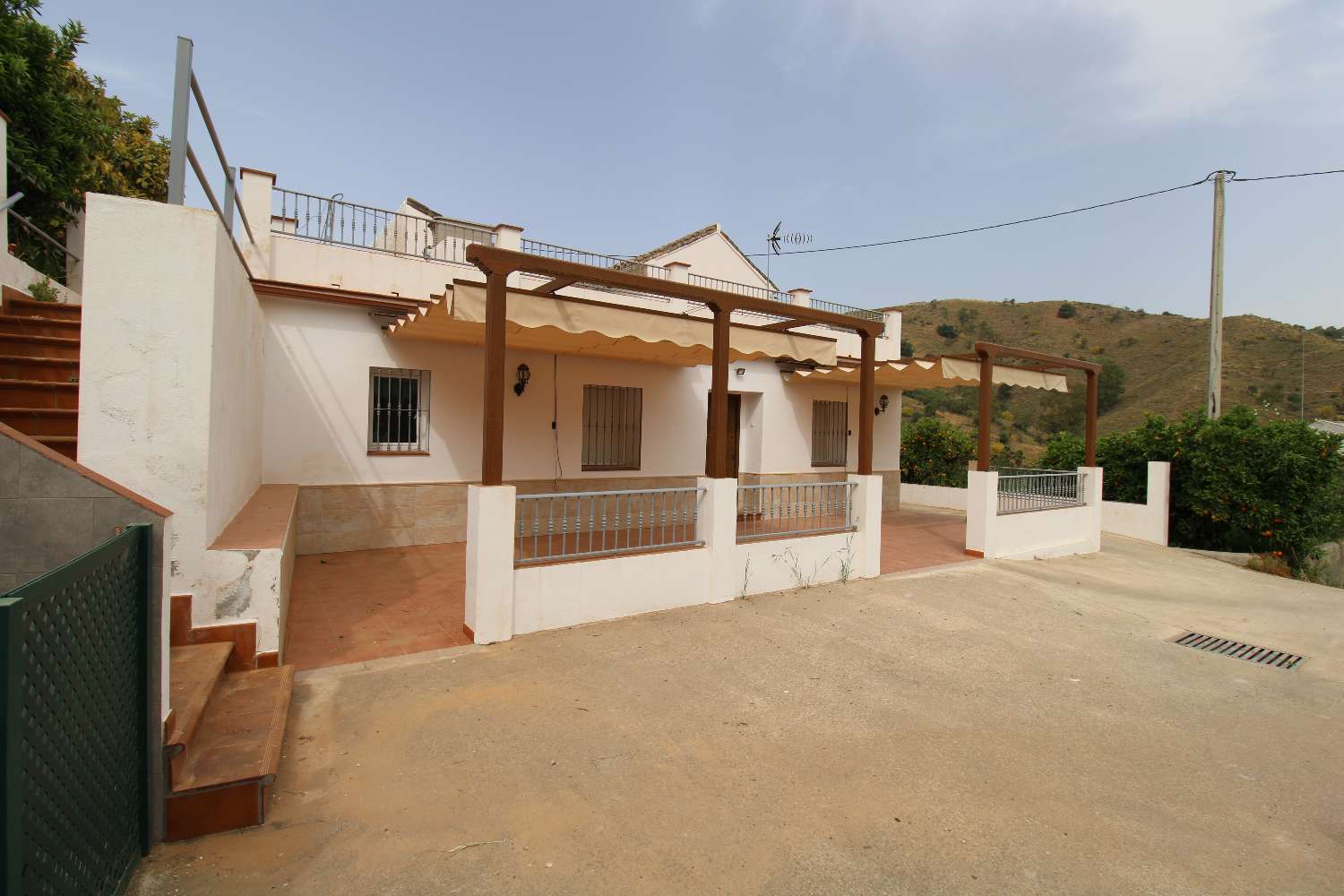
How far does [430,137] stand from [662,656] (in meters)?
12.2

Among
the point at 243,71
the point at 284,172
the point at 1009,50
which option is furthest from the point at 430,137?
the point at 1009,50

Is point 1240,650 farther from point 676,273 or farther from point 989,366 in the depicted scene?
point 676,273

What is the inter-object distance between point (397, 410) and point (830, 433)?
874 centimetres

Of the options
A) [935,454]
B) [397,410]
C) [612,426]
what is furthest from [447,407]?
[935,454]

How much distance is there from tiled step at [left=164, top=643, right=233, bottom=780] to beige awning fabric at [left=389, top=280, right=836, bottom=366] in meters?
3.16

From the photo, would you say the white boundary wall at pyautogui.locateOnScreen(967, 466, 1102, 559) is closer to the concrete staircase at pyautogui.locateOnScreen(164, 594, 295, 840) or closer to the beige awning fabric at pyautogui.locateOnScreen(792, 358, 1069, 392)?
the beige awning fabric at pyautogui.locateOnScreen(792, 358, 1069, 392)

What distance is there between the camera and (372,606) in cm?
602

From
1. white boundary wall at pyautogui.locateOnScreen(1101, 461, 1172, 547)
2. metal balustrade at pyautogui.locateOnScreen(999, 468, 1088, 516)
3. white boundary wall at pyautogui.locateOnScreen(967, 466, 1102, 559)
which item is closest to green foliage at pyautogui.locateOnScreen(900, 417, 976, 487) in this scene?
white boundary wall at pyautogui.locateOnScreen(1101, 461, 1172, 547)

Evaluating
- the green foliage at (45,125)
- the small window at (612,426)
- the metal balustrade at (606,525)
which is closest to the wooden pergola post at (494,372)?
the metal balustrade at (606,525)

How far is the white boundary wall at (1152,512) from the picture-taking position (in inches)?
494

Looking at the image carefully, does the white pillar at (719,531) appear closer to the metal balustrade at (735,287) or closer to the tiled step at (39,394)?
the tiled step at (39,394)

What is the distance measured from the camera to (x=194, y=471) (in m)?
3.71

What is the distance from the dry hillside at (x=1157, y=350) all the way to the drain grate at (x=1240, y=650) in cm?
2278

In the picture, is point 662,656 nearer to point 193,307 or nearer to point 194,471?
point 194,471
